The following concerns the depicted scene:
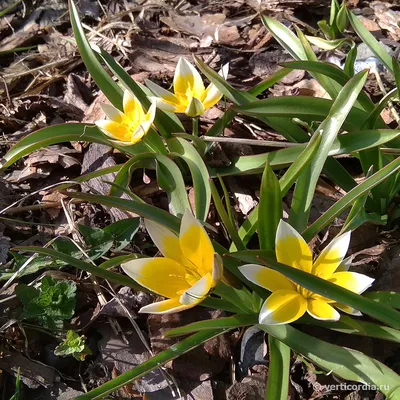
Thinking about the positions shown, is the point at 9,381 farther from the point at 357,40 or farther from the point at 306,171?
the point at 357,40

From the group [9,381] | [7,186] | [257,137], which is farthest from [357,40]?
[9,381]

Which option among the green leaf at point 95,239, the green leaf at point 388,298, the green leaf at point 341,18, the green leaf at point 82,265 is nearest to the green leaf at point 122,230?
the green leaf at point 95,239

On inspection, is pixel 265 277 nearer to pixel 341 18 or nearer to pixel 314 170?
pixel 314 170

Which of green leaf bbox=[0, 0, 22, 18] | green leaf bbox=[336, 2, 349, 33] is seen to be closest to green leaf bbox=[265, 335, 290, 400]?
green leaf bbox=[336, 2, 349, 33]

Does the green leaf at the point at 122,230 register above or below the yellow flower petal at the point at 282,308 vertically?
below

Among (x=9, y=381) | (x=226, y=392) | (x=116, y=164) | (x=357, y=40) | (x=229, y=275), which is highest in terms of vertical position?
(x=357, y=40)

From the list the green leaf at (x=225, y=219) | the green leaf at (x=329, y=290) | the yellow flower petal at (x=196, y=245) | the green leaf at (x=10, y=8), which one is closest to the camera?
the green leaf at (x=329, y=290)

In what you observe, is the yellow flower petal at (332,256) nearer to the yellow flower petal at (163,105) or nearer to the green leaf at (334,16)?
the yellow flower petal at (163,105)

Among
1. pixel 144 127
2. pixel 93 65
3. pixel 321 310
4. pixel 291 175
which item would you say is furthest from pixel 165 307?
pixel 93 65
